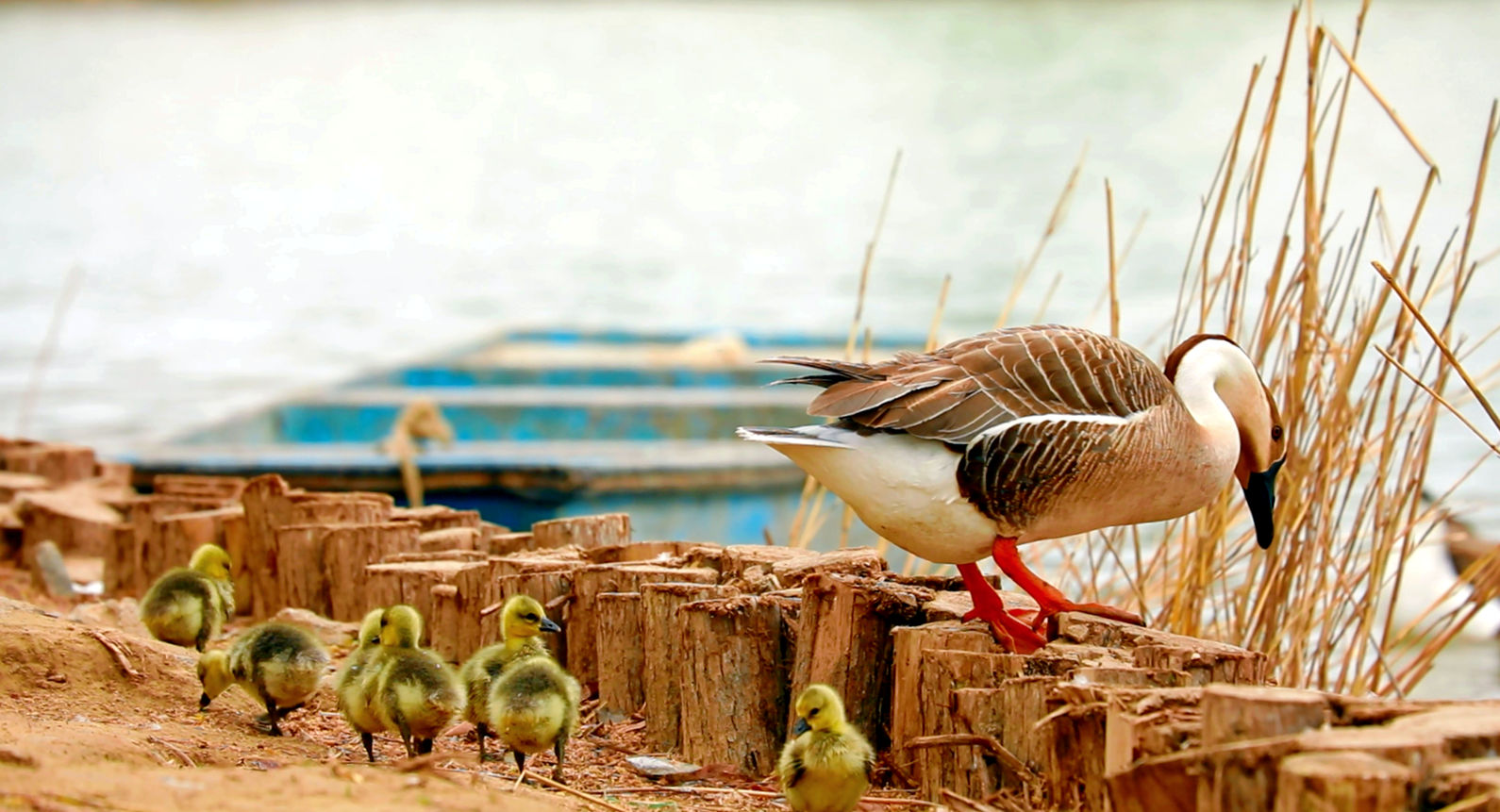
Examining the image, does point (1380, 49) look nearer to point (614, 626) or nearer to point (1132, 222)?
point (1132, 222)

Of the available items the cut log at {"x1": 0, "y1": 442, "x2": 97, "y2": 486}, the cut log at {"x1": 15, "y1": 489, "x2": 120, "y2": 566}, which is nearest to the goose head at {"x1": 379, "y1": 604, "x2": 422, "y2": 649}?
the cut log at {"x1": 15, "y1": 489, "x2": 120, "y2": 566}

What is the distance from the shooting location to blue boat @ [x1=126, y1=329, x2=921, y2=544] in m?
7.63

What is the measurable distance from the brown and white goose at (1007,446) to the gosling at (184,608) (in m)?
1.76

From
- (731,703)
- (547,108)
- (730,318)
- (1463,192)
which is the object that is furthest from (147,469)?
(547,108)

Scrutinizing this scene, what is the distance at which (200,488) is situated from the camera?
6.41 meters

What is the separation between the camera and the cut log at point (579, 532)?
196 inches

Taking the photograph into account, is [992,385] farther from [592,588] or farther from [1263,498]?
[592,588]

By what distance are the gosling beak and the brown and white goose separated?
0.30 m

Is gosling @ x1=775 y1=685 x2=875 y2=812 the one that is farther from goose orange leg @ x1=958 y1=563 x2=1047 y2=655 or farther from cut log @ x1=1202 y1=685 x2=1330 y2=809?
cut log @ x1=1202 y1=685 x2=1330 y2=809

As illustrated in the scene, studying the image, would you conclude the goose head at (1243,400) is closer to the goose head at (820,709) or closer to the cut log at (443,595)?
the goose head at (820,709)

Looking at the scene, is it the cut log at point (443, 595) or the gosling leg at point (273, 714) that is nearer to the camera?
the gosling leg at point (273, 714)

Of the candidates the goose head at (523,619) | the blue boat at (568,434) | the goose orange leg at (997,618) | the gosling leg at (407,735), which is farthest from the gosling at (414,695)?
the blue boat at (568,434)

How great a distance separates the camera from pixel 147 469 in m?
7.53

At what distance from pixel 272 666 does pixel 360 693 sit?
277 millimetres
